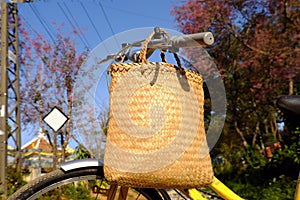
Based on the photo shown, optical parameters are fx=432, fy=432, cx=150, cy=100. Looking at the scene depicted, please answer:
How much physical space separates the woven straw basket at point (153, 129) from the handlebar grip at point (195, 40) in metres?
0.12

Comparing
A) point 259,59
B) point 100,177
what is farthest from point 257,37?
point 100,177

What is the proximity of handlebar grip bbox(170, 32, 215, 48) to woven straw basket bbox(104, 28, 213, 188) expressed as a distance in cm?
12

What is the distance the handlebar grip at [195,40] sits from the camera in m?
1.38

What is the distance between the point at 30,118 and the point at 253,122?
745 centimetres

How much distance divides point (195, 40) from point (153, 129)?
0.34 metres

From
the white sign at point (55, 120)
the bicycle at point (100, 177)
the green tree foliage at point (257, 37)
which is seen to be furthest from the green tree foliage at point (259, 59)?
the bicycle at point (100, 177)

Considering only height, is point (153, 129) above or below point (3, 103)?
above

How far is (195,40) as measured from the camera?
1.40 metres

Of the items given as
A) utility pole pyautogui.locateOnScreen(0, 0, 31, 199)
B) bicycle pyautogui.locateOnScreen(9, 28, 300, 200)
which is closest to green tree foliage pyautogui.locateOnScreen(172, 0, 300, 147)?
utility pole pyautogui.locateOnScreen(0, 0, 31, 199)

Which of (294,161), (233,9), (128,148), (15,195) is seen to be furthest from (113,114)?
(233,9)

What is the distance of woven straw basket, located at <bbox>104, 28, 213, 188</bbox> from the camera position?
1.50m

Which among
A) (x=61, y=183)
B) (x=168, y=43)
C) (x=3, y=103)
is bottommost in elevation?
(x=3, y=103)

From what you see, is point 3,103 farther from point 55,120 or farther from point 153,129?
point 153,129

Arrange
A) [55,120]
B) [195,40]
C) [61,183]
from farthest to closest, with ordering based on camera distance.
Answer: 1. [55,120]
2. [61,183]
3. [195,40]
